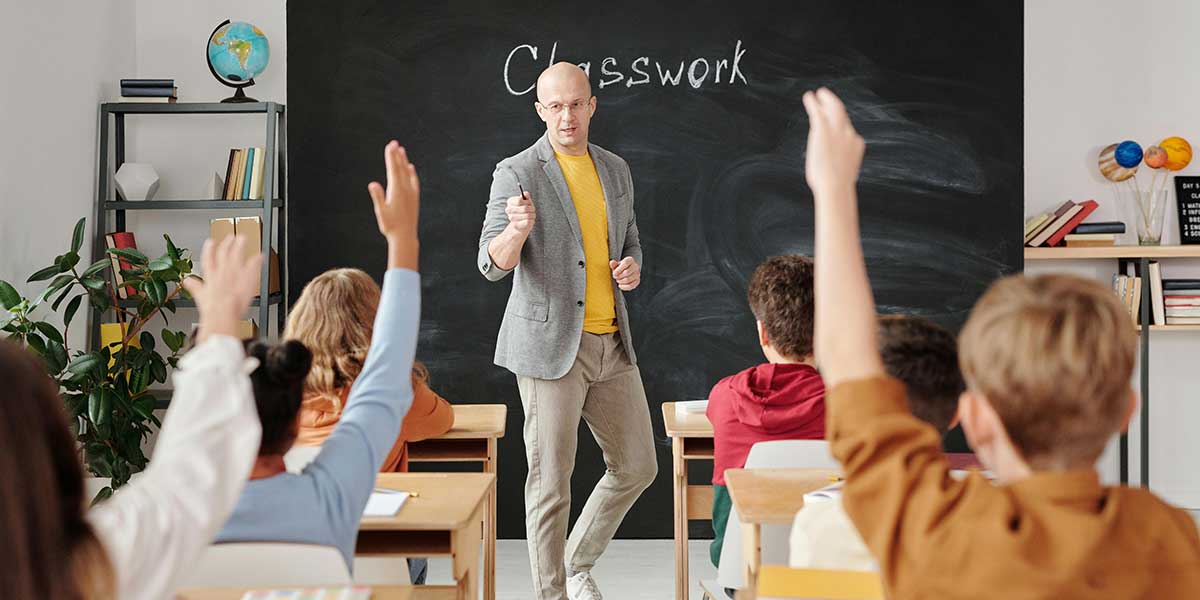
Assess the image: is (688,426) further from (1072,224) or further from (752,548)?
(1072,224)

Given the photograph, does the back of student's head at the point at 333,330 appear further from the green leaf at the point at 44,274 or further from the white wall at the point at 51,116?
the white wall at the point at 51,116

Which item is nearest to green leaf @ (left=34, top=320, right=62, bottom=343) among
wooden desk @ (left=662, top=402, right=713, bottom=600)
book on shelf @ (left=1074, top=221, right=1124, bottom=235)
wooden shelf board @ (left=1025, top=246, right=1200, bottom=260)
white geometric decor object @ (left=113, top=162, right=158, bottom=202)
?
white geometric decor object @ (left=113, top=162, right=158, bottom=202)

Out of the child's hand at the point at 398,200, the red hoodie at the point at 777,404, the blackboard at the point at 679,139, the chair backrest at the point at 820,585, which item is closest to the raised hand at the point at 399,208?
the child's hand at the point at 398,200

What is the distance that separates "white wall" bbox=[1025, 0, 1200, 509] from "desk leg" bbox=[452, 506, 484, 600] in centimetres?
359

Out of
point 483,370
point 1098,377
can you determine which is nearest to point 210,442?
point 1098,377

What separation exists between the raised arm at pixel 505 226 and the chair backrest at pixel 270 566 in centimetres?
171

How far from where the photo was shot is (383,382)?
5.76 ft

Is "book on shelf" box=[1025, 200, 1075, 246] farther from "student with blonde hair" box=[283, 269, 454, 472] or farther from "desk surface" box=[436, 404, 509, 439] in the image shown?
"student with blonde hair" box=[283, 269, 454, 472]

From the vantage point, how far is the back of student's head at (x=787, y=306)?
2814mm

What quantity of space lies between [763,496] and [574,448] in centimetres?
128

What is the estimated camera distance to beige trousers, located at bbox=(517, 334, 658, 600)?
3475 millimetres

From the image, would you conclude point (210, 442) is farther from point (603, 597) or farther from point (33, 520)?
point (603, 597)

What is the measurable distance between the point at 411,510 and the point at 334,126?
2848mm

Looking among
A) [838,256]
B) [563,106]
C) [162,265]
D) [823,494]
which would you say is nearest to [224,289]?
[838,256]
